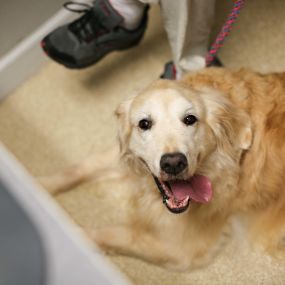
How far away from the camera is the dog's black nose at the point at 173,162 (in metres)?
1.03

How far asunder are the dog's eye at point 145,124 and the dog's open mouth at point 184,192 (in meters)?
0.14

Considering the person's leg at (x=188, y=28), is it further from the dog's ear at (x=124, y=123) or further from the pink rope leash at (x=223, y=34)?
the dog's ear at (x=124, y=123)

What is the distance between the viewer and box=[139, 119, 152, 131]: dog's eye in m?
1.14

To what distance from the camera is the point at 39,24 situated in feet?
5.93

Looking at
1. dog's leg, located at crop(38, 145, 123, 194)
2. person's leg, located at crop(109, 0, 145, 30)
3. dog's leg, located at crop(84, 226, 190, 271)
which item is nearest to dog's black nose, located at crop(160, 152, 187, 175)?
dog's leg, located at crop(84, 226, 190, 271)

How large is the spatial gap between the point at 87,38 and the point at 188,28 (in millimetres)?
431

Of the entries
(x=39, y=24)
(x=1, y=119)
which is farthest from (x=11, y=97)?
(x=39, y=24)

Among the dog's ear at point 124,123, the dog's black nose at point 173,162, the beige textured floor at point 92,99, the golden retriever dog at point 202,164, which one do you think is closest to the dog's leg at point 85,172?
the beige textured floor at point 92,99

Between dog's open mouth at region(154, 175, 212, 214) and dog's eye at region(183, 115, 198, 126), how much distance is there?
0.16m

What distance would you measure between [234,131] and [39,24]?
1058mm

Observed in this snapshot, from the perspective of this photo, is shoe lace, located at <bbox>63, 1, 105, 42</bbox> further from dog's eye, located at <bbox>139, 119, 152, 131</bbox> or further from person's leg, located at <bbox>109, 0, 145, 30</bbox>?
dog's eye, located at <bbox>139, 119, 152, 131</bbox>

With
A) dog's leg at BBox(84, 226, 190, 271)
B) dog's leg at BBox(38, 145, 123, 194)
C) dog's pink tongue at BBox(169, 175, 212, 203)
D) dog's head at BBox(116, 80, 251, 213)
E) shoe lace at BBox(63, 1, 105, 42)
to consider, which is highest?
shoe lace at BBox(63, 1, 105, 42)

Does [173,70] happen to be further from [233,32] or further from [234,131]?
[234,131]

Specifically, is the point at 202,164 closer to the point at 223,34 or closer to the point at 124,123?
the point at 124,123
